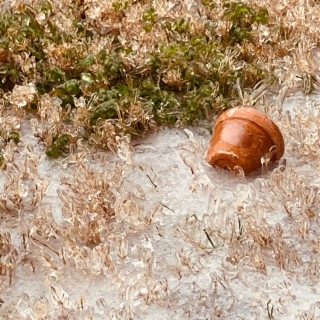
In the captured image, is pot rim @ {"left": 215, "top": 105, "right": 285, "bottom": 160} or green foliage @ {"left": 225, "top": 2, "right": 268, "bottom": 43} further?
green foliage @ {"left": 225, "top": 2, "right": 268, "bottom": 43}

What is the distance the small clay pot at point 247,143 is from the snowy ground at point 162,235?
9 cm

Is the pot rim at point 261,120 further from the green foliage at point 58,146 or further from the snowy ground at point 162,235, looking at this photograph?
the green foliage at point 58,146

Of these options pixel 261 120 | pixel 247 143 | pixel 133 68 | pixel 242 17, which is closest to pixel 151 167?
pixel 247 143

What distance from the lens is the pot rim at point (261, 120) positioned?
172 inches

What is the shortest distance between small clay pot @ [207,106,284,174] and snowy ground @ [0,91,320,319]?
3.4 inches

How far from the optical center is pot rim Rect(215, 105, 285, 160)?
4.36 metres

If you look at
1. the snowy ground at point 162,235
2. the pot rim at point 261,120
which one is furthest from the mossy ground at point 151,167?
the pot rim at point 261,120

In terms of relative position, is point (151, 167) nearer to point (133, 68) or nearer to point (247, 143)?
point (247, 143)

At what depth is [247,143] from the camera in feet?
14.3

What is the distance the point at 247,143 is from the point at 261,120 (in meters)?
0.16

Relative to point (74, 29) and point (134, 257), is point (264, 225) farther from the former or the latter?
point (74, 29)

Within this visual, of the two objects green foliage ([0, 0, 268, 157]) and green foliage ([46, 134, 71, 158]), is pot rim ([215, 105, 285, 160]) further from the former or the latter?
green foliage ([46, 134, 71, 158])

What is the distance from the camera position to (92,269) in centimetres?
377

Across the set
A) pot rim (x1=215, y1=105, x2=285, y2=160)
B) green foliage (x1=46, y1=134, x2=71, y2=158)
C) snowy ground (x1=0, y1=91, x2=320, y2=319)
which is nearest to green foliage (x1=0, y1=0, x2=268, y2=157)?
green foliage (x1=46, y1=134, x2=71, y2=158)
